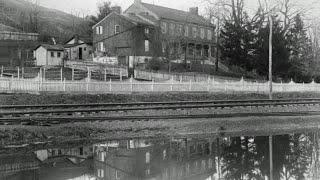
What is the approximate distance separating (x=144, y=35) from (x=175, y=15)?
406 inches

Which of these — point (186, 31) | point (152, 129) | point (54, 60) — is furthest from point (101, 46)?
point (152, 129)

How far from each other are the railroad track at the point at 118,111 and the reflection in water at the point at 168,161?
4.60 m

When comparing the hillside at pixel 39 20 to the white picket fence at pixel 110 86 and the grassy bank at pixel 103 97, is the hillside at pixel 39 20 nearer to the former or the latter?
the white picket fence at pixel 110 86

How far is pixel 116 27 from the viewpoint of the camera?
66500mm

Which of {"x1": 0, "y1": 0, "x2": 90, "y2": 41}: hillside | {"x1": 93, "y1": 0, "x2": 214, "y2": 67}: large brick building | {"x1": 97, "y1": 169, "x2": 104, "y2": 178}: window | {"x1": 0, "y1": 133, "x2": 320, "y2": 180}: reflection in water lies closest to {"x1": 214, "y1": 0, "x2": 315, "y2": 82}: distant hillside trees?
{"x1": 93, "y1": 0, "x2": 214, "y2": 67}: large brick building

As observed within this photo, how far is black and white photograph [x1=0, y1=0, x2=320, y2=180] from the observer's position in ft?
42.4

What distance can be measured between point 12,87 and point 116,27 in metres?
34.8

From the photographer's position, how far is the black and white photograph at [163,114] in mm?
12924

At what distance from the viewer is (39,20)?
14000cm

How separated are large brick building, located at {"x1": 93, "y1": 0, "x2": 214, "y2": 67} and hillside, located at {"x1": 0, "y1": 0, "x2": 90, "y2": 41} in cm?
4152

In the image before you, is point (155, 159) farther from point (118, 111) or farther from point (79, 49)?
point (79, 49)

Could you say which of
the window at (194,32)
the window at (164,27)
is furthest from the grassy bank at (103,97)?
the window at (194,32)

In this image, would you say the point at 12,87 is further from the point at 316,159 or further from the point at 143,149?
the point at 316,159

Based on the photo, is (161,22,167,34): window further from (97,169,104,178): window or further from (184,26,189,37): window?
(97,169,104,178): window
